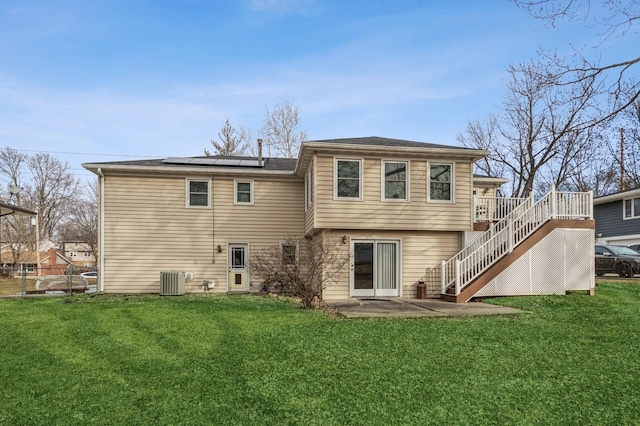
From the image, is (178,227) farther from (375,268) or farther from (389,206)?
(389,206)

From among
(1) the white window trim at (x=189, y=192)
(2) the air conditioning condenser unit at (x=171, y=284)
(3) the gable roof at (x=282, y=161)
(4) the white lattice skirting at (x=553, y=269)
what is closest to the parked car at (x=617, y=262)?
(4) the white lattice skirting at (x=553, y=269)

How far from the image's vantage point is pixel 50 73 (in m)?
14.3

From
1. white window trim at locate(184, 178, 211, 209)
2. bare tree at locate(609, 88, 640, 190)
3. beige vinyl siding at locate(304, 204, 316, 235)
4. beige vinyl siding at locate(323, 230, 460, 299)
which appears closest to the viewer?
beige vinyl siding at locate(304, 204, 316, 235)

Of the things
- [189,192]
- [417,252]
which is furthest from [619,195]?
[189,192]

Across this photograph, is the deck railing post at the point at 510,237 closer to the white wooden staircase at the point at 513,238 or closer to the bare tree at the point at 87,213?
the white wooden staircase at the point at 513,238

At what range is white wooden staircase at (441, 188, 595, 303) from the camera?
11578 mm

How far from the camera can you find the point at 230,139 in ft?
93.9

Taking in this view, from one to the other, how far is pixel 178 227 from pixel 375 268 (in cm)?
679

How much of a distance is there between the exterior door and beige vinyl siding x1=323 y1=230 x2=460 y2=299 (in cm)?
395

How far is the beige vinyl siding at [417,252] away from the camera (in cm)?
1252

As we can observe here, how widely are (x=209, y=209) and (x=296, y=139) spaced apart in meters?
14.3

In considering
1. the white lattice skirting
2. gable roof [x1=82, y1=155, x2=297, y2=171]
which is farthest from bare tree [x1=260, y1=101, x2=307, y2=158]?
the white lattice skirting

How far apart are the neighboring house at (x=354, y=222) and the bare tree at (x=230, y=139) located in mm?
13222

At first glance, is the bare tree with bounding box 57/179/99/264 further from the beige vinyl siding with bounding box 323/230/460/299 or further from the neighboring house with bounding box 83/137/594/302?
the beige vinyl siding with bounding box 323/230/460/299
